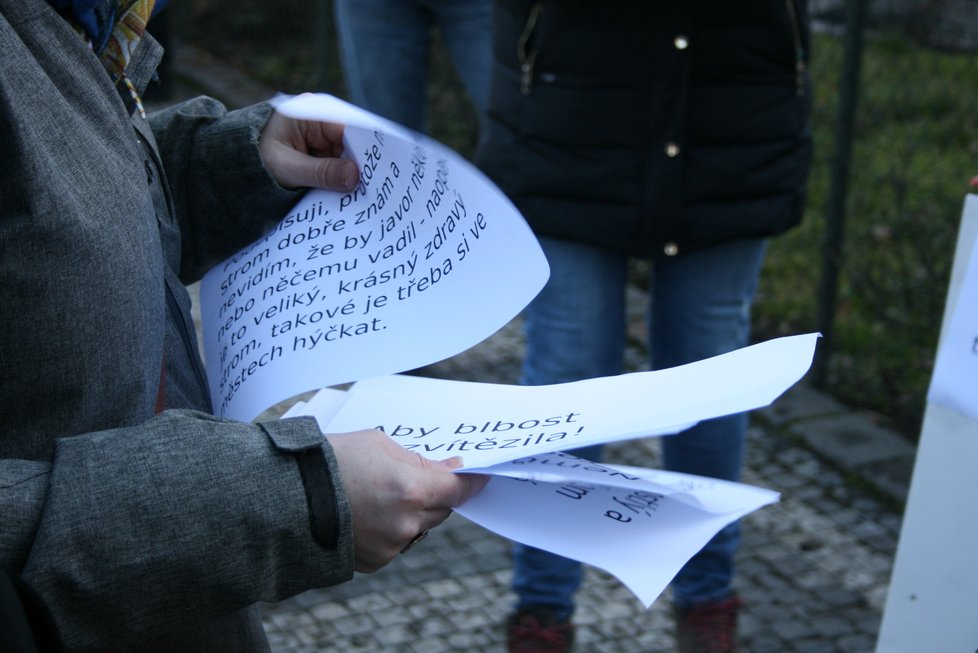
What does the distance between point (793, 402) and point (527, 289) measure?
287 cm

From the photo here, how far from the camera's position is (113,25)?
1.24 m

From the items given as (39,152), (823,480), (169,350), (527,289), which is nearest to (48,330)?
(39,152)

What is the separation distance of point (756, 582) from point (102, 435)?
2.28 metres

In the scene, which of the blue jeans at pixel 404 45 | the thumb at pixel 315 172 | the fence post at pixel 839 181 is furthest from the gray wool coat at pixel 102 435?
the fence post at pixel 839 181

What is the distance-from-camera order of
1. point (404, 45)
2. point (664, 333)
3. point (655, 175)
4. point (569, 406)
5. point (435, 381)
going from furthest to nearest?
point (404, 45) → point (664, 333) → point (655, 175) → point (435, 381) → point (569, 406)

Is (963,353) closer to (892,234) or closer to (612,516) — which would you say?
(612,516)

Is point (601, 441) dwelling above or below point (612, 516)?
above

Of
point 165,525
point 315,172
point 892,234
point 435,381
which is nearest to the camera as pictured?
point 165,525

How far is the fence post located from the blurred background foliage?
0.07 meters

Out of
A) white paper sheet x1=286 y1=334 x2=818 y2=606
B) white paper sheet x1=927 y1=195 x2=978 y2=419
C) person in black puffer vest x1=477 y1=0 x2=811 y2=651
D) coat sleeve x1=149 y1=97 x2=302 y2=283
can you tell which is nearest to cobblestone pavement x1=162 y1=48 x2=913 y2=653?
person in black puffer vest x1=477 y1=0 x2=811 y2=651

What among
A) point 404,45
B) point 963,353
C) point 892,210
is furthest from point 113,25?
point 892,210

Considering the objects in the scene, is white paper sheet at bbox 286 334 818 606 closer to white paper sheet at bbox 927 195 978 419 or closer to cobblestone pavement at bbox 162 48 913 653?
white paper sheet at bbox 927 195 978 419

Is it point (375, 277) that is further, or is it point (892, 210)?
point (892, 210)

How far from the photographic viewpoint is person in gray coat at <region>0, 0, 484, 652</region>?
40.9 inches
